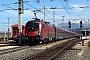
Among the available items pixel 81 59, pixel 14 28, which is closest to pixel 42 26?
pixel 14 28

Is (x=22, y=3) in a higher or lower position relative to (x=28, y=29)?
higher

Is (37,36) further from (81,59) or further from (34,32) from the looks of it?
(81,59)

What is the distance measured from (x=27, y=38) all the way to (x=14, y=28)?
46.7 feet

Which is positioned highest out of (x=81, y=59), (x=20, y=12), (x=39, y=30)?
(x=20, y=12)

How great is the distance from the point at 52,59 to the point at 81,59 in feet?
6.15

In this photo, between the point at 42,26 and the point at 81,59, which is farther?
the point at 42,26

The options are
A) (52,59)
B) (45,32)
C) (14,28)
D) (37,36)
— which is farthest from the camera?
(14,28)

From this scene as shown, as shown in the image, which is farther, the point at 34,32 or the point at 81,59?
the point at 34,32

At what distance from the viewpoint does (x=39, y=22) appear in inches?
1206

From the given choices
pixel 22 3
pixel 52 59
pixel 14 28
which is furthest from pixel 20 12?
pixel 52 59

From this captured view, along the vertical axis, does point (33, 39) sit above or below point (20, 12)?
below

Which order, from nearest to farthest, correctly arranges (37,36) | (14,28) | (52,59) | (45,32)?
(52,59)
(37,36)
(45,32)
(14,28)

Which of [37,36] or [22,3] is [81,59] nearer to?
[37,36]

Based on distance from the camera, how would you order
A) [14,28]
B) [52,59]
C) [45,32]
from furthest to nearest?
[14,28]
[45,32]
[52,59]
